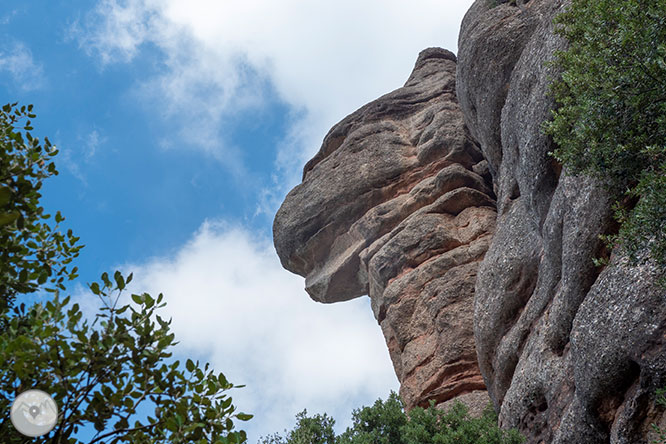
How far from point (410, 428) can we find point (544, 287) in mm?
6235

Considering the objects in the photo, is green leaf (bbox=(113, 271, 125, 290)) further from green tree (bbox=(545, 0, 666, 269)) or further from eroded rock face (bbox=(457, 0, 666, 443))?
eroded rock face (bbox=(457, 0, 666, 443))

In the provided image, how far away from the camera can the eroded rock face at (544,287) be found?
12.6m

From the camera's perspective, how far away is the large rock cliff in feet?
44.1

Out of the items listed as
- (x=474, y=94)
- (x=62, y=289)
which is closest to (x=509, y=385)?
(x=474, y=94)

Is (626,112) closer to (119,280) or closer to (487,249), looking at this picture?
(119,280)

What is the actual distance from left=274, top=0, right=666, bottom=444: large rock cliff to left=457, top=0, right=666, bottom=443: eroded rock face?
5cm

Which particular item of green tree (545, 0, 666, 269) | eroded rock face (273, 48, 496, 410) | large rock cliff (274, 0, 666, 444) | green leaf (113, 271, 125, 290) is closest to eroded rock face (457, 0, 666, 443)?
large rock cliff (274, 0, 666, 444)

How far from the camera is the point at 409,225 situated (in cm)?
3206

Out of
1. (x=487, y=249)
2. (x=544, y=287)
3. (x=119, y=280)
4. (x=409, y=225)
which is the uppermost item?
(x=409, y=225)

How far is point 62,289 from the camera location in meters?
7.49

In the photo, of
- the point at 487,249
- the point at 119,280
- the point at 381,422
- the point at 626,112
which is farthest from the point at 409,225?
the point at 119,280

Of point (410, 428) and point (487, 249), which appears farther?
point (487, 249)

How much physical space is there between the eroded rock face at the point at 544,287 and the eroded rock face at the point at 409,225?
4.82 meters

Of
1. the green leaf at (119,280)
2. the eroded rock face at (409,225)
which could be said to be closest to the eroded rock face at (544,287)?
the eroded rock face at (409,225)
